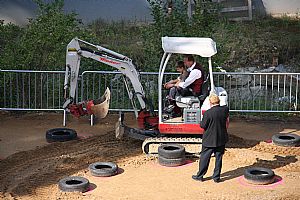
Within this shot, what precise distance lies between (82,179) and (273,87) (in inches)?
352

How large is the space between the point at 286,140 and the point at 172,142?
2675 millimetres

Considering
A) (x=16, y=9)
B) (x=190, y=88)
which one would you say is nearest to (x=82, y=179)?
(x=190, y=88)

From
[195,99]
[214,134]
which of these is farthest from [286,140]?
[214,134]

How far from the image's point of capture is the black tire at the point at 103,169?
1180 centimetres

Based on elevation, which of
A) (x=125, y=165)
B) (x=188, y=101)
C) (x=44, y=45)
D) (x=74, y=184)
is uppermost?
(x=44, y=45)

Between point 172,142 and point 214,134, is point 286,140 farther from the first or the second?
point 214,134

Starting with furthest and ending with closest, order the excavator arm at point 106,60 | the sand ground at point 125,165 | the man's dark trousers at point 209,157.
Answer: the excavator arm at point 106,60 → the man's dark trousers at point 209,157 → the sand ground at point 125,165

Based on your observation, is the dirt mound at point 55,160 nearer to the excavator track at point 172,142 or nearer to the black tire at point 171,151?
the excavator track at point 172,142

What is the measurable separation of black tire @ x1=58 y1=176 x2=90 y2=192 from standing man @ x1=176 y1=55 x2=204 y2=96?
313 cm

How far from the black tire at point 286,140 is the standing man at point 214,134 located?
9.07 feet

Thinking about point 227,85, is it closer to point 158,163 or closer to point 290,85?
point 290,85

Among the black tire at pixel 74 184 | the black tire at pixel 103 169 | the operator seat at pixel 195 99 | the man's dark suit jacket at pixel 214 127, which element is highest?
the operator seat at pixel 195 99

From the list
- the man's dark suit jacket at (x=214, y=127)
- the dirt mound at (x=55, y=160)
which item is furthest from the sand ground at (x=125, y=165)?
the man's dark suit jacket at (x=214, y=127)

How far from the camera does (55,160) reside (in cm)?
1269
